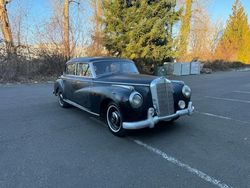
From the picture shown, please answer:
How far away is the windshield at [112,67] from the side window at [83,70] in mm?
256

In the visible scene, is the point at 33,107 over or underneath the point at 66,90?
underneath

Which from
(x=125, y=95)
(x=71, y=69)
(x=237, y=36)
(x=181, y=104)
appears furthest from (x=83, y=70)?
(x=237, y=36)

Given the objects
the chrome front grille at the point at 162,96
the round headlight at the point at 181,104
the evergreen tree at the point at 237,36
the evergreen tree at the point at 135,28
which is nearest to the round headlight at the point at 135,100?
the chrome front grille at the point at 162,96

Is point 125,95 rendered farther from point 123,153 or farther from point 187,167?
point 187,167

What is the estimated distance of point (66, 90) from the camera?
7.18 metres

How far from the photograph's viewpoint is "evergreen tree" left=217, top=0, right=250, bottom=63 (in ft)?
112

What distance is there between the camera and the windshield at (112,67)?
19.4 feet

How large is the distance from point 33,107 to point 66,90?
4.72 feet

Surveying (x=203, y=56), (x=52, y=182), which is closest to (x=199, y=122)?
(x=52, y=182)

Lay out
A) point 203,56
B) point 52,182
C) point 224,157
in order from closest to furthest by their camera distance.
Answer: point 52,182 < point 224,157 < point 203,56

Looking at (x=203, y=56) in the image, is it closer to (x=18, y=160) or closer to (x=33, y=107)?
(x=33, y=107)

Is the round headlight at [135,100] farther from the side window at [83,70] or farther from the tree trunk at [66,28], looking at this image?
the tree trunk at [66,28]

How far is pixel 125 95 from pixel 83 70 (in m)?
2.28

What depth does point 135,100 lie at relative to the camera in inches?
177
